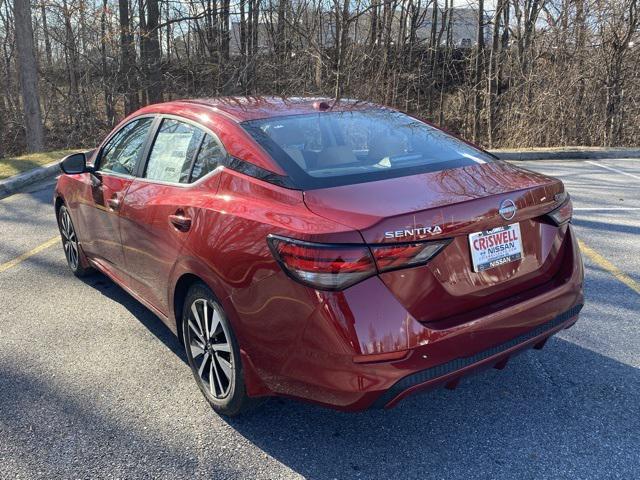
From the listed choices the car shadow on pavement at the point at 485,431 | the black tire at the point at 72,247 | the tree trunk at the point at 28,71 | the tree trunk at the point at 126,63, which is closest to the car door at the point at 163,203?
the car shadow on pavement at the point at 485,431

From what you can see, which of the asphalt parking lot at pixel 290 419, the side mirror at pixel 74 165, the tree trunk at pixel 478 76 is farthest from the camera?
the tree trunk at pixel 478 76

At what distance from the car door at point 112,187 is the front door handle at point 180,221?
81cm

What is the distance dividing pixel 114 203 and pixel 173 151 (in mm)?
708

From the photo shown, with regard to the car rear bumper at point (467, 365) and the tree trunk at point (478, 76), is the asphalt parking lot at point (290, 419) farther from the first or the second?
the tree trunk at point (478, 76)

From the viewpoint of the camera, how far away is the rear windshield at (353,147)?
2.80 m

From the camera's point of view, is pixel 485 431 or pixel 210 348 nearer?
pixel 485 431

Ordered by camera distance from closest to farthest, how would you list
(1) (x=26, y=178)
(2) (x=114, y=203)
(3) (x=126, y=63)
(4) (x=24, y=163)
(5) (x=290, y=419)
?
(5) (x=290, y=419), (2) (x=114, y=203), (1) (x=26, y=178), (4) (x=24, y=163), (3) (x=126, y=63)

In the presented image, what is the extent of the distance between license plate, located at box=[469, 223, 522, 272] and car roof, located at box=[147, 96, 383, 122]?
1469 mm

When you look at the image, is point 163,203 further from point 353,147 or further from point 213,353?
point 353,147

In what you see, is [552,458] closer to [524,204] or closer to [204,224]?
[524,204]

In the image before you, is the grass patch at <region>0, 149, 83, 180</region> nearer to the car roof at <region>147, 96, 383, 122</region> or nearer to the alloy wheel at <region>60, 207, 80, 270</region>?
the alloy wheel at <region>60, 207, 80, 270</region>

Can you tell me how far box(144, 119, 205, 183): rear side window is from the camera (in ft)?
10.8

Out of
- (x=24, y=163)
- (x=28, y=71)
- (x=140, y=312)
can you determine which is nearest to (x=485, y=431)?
(x=140, y=312)

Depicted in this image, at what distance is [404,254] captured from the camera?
7.52 feet
